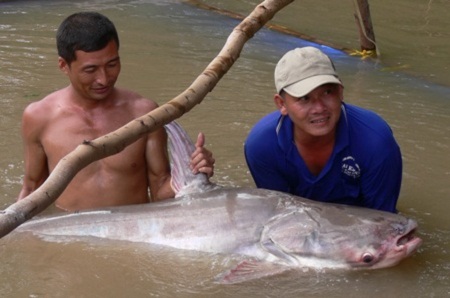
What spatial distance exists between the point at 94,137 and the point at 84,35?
0.52 metres

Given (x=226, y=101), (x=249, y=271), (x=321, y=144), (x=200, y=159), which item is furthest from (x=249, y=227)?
(x=226, y=101)

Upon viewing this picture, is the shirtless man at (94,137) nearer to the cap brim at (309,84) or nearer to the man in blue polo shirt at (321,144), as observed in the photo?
the man in blue polo shirt at (321,144)

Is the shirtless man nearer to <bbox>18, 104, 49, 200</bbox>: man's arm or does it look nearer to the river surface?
<bbox>18, 104, 49, 200</bbox>: man's arm

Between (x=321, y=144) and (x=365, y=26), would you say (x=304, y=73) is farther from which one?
(x=365, y=26)

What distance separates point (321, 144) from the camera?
4.13m

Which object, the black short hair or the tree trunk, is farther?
the black short hair

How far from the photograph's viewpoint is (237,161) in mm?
5594

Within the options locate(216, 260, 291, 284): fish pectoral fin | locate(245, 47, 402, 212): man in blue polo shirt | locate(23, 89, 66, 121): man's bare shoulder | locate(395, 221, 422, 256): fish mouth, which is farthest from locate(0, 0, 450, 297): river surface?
locate(23, 89, 66, 121): man's bare shoulder

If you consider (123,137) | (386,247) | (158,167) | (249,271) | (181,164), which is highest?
(123,137)

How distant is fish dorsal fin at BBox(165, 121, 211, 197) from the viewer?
4.13 m

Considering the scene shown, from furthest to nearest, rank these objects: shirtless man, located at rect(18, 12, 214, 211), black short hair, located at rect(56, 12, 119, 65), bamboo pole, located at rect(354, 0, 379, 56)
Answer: bamboo pole, located at rect(354, 0, 379, 56) → shirtless man, located at rect(18, 12, 214, 211) → black short hair, located at rect(56, 12, 119, 65)

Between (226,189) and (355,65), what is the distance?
3.71 m

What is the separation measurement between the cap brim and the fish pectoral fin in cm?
74

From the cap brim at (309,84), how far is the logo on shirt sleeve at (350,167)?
0.40 m
